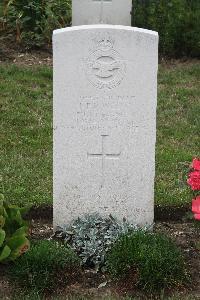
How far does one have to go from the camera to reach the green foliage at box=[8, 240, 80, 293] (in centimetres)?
433

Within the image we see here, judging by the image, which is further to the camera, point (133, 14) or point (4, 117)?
point (133, 14)

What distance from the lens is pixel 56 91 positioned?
15.4 ft

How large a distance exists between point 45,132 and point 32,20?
11.1 ft

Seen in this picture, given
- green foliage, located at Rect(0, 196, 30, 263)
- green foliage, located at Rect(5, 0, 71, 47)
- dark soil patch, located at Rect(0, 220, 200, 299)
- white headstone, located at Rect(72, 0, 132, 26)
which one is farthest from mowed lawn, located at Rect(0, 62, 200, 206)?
white headstone, located at Rect(72, 0, 132, 26)

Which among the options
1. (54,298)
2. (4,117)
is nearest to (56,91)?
(54,298)

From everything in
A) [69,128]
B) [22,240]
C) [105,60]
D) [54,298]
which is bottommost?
[54,298]

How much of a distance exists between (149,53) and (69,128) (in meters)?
0.68

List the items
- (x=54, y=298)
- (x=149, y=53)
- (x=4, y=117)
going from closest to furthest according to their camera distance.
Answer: (x=54, y=298)
(x=149, y=53)
(x=4, y=117)

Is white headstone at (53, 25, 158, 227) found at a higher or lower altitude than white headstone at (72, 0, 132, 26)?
lower

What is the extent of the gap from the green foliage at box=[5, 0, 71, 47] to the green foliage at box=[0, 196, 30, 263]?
18.9 feet

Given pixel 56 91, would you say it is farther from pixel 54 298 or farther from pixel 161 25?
pixel 161 25

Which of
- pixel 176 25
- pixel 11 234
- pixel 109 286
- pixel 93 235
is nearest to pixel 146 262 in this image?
pixel 109 286

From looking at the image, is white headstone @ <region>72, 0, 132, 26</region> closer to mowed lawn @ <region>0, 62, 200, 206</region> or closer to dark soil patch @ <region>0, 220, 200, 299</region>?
mowed lawn @ <region>0, 62, 200, 206</region>

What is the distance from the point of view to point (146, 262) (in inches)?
Answer: 169
